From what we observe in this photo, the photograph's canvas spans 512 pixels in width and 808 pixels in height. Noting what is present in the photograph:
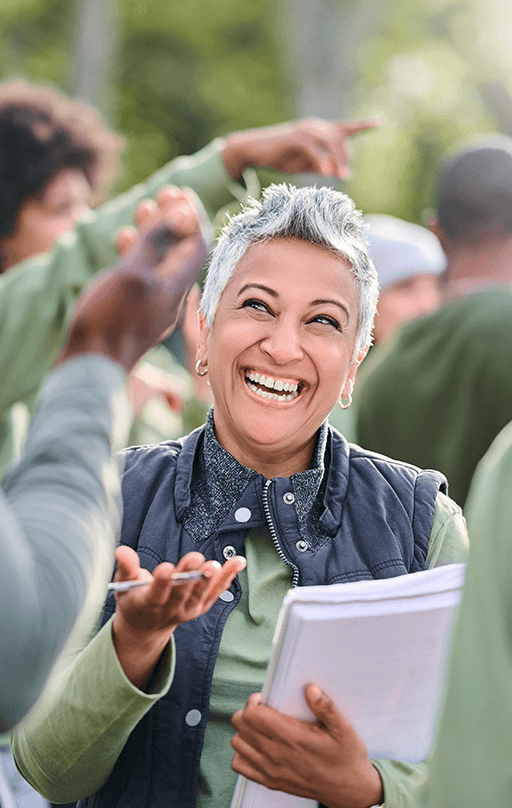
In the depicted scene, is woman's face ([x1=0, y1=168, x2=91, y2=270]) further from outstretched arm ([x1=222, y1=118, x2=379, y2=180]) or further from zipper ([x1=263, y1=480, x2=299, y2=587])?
zipper ([x1=263, y1=480, x2=299, y2=587])

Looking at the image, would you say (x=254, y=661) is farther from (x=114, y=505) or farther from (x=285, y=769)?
(x=114, y=505)

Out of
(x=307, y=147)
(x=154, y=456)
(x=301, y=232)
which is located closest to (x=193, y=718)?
(x=154, y=456)

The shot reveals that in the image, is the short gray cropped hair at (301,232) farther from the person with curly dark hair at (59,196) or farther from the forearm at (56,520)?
the forearm at (56,520)

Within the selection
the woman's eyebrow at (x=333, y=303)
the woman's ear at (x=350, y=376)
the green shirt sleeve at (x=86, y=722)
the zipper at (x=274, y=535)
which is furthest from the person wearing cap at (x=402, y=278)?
the green shirt sleeve at (x=86, y=722)

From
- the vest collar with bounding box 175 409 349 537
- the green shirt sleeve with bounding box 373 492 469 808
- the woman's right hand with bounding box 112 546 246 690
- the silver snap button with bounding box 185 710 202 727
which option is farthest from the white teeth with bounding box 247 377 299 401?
the silver snap button with bounding box 185 710 202 727

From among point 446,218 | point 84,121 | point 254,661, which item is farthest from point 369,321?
point 84,121

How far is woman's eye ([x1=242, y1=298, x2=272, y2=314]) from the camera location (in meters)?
2.32

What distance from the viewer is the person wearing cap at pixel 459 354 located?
3.07 metres

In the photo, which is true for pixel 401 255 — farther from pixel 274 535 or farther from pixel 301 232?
pixel 274 535

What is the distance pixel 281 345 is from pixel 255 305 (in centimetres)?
12

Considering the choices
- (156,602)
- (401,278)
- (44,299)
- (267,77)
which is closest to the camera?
(156,602)

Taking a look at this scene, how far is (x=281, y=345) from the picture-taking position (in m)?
2.28

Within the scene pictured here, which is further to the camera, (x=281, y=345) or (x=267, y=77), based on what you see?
(x=267, y=77)

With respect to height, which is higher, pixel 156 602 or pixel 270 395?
pixel 270 395
